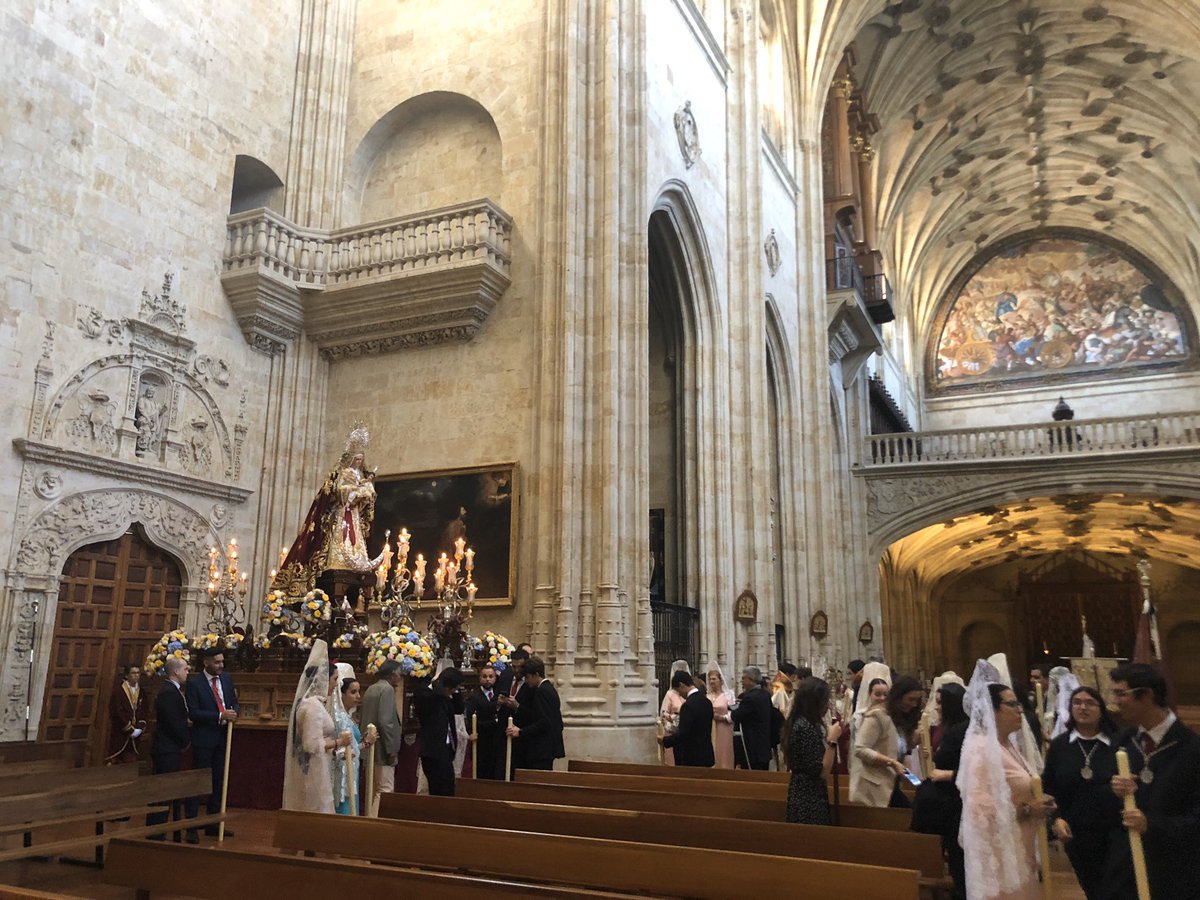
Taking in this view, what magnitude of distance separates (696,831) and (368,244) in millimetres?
10101

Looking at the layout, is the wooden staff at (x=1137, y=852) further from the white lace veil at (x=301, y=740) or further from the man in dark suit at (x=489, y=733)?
the man in dark suit at (x=489, y=733)

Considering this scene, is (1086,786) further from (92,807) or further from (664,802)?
(92,807)

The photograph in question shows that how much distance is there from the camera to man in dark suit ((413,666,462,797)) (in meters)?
7.42

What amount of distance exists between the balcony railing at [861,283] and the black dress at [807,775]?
19238mm

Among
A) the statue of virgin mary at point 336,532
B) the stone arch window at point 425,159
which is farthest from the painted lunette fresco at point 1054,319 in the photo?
the statue of virgin mary at point 336,532

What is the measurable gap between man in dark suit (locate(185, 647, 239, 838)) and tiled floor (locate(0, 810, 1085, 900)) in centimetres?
25

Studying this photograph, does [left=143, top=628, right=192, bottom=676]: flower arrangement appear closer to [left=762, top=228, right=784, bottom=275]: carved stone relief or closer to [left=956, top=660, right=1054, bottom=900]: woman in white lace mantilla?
[left=956, top=660, right=1054, bottom=900]: woman in white lace mantilla

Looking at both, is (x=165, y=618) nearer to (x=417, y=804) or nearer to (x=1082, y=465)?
(x=417, y=804)

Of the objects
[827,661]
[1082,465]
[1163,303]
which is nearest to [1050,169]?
[1163,303]

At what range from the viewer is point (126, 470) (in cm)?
1074

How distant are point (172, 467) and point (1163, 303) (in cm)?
3204

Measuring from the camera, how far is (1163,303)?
32.6m

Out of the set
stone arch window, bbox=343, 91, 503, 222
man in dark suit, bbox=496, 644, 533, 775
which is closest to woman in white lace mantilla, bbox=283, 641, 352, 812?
man in dark suit, bbox=496, 644, 533, 775

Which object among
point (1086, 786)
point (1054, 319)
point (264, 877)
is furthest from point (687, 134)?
point (1054, 319)
